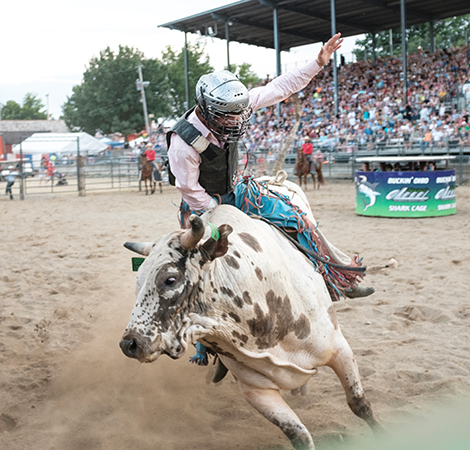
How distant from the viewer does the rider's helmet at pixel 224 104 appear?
2445 mm

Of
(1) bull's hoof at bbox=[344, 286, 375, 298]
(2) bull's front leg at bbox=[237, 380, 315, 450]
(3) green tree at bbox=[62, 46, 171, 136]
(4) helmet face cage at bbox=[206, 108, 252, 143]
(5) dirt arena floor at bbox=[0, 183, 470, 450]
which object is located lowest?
(5) dirt arena floor at bbox=[0, 183, 470, 450]

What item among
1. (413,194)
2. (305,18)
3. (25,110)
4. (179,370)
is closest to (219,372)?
(179,370)

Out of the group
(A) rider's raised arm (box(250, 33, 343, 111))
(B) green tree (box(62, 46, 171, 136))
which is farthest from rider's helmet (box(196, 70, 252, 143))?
(B) green tree (box(62, 46, 171, 136))

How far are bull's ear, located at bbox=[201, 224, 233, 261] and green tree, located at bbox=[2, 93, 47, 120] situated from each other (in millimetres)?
86707

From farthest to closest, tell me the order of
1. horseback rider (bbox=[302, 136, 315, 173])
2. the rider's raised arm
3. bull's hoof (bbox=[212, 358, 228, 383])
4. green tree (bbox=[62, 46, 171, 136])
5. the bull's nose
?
green tree (bbox=[62, 46, 171, 136]), horseback rider (bbox=[302, 136, 315, 173]), bull's hoof (bbox=[212, 358, 228, 383]), the rider's raised arm, the bull's nose

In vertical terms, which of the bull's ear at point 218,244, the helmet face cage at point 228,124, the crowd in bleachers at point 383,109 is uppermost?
the crowd in bleachers at point 383,109

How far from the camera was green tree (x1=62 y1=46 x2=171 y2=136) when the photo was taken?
4809 centimetres

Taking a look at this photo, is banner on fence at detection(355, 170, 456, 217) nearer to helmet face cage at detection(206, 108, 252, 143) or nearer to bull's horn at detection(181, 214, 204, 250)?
helmet face cage at detection(206, 108, 252, 143)

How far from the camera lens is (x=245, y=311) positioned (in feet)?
6.90

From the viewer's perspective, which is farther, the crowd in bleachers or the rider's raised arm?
the crowd in bleachers

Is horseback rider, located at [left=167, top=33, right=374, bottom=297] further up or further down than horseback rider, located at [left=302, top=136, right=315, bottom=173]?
further down

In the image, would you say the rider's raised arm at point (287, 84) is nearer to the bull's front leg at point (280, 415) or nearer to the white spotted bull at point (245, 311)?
the white spotted bull at point (245, 311)

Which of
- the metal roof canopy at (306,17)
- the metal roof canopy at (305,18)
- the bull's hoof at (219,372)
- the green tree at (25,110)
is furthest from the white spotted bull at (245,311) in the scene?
the green tree at (25,110)

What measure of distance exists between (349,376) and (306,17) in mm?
27165
